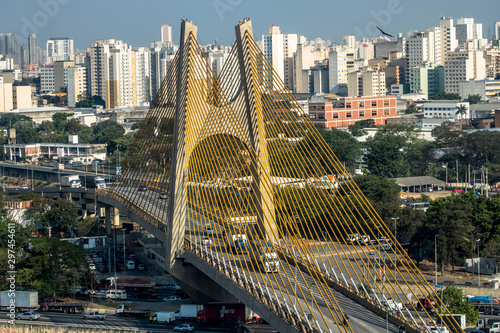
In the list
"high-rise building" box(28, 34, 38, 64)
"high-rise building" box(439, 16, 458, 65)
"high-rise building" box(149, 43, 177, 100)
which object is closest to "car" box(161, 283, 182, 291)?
"high-rise building" box(149, 43, 177, 100)

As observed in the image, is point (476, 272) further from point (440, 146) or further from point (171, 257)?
point (440, 146)

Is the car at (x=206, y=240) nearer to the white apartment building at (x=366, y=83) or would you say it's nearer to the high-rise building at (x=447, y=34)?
the white apartment building at (x=366, y=83)

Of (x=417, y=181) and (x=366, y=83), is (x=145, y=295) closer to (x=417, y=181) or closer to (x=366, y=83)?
(x=417, y=181)

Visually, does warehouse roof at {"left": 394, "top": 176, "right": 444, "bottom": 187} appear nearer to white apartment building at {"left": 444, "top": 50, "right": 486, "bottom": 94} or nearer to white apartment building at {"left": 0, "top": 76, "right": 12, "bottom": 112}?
white apartment building at {"left": 444, "top": 50, "right": 486, "bottom": 94}

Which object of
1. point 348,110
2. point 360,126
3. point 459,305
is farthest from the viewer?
point 348,110

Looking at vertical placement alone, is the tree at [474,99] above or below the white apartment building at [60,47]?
below

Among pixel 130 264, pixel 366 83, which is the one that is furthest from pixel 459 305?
pixel 366 83

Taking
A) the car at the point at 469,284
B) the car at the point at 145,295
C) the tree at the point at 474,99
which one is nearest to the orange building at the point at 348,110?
the tree at the point at 474,99

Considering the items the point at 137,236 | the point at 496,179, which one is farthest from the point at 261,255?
the point at 496,179
